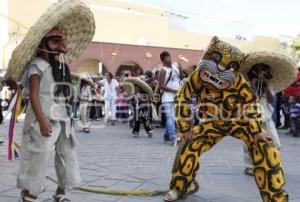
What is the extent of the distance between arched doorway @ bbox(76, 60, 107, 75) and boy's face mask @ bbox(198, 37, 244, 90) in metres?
32.9

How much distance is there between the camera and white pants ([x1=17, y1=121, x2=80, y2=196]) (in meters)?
4.09

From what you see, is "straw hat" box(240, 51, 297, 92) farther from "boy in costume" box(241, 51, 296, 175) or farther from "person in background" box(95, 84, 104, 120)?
"person in background" box(95, 84, 104, 120)

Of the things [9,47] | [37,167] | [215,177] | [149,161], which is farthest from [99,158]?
[9,47]

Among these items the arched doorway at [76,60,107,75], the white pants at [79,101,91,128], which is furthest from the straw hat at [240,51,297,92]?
the arched doorway at [76,60,107,75]

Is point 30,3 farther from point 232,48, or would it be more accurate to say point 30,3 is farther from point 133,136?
point 232,48

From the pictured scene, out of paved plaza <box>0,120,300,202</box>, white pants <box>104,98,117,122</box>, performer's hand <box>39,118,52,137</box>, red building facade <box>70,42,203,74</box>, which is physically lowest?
paved plaza <box>0,120,300,202</box>

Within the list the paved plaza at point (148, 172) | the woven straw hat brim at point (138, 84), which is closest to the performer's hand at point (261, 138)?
the paved plaza at point (148, 172)

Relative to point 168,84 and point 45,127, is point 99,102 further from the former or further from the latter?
point 45,127

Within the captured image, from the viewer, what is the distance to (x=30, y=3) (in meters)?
39.0

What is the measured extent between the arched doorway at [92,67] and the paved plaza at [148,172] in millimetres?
27995

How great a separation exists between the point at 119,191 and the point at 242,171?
214 cm

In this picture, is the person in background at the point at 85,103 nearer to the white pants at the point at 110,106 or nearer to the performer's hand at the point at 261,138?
the white pants at the point at 110,106

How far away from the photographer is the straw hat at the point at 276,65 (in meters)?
5.84

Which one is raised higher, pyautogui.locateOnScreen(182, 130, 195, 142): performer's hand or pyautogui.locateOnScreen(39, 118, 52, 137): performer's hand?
pyautogui.locateOnScreen(39, 118, 52, 137): performer's hand
